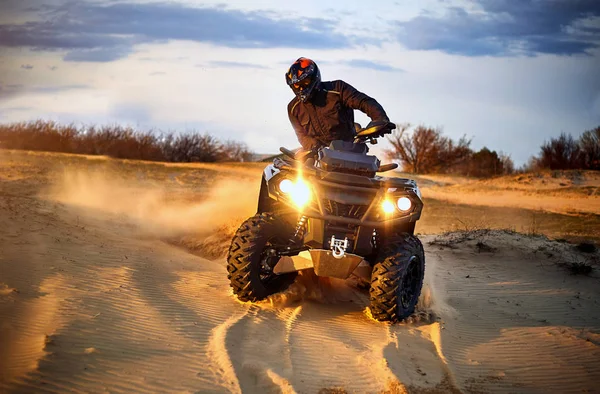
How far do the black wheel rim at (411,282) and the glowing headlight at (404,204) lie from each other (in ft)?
1.71

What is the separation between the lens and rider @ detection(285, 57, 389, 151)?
802cm

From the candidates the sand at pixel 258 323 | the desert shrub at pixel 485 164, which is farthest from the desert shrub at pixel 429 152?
the sand at pixel 258 323

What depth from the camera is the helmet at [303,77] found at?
7.82 metres

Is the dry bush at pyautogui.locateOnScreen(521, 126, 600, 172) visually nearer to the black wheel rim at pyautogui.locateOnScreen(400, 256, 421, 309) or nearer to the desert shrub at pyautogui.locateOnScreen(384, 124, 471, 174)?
the desert shrub at pyautogui.locateOnScreen(384, 124, 471, 174)

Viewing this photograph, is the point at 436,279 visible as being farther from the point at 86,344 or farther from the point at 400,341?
the point at 86,344

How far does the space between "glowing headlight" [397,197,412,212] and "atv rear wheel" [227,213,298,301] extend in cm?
120

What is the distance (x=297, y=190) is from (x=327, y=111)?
1.59 metres

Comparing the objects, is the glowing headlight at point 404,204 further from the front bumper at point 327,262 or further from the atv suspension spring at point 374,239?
the front bumper at point 327,262

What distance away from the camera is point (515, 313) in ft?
27.3

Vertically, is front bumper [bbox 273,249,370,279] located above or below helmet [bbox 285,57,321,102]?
below

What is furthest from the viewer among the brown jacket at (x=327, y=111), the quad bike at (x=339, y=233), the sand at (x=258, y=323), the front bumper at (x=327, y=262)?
the brown jacket at (x=327, y=111)

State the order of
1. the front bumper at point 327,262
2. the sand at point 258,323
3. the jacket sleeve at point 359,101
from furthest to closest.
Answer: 1. the jacket sleeve at point 359,101
2. the front bumper at point 327,262
3. the sand at point 258,323

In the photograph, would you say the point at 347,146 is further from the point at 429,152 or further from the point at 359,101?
the point at 429,152

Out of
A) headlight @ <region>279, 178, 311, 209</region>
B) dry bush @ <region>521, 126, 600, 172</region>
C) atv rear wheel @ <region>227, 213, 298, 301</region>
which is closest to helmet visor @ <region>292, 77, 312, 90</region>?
headlight @ <region>279, 178, 311, 209</region>
